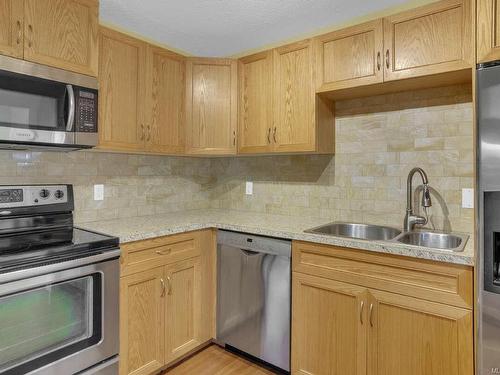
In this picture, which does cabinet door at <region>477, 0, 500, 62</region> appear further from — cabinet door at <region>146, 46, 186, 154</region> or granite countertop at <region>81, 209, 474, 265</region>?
cabinet door at <region>146, 46, 186, 154</region>

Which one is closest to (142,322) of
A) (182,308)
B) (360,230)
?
(182,308)

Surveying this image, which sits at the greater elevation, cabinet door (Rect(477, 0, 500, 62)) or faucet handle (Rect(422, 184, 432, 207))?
cabinet door (Rect(477, 0, 500, 62))

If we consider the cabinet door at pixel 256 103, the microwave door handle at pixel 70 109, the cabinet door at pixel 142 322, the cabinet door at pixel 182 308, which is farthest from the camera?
the cabinet door at pixel 256 103

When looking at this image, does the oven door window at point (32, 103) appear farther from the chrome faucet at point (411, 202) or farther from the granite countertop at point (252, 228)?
the chrome faucet at point (411, 202)

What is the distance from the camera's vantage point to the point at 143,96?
2.21 m

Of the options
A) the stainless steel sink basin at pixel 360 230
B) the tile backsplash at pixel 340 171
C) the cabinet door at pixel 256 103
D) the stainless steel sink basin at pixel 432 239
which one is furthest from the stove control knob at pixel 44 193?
the stainless steel sink basin at pixel 432 239

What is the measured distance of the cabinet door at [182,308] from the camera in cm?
206

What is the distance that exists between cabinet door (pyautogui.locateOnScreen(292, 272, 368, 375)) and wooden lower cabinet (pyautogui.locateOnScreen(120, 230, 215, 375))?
0.68 metres

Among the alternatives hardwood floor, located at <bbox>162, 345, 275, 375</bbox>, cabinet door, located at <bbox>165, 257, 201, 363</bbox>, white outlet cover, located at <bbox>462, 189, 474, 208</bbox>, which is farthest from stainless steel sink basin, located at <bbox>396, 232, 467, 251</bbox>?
cabinet door, located at <bbox>165, 257, 201, 363</bbox>

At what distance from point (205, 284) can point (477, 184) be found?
1714 millimetres

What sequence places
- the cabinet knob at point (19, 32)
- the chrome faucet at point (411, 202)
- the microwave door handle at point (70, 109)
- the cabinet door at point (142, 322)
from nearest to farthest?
the cabinet knob at point (19, 32)
the microwave door handle at point (70, 109)
the cabinet door at point (142, 322)
the chrome faucet at point (411, 202)

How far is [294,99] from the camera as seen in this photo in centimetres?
224

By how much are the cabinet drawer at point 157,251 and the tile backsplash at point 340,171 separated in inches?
23.0

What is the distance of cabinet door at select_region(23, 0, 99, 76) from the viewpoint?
5.23ft
